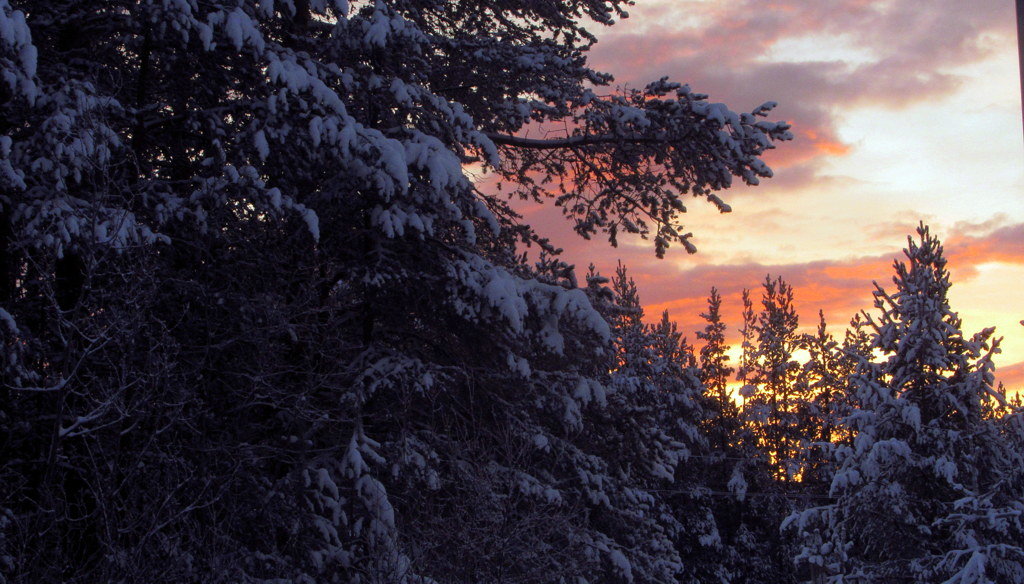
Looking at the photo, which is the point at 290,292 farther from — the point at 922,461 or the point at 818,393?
the point at 818,393

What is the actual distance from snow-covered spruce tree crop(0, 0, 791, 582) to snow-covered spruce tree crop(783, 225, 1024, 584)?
36.2ft

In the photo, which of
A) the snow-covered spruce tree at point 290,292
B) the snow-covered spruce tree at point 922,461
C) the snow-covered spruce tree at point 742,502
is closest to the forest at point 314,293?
the snow-covered spruce tree at point 290,292

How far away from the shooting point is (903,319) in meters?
21.9

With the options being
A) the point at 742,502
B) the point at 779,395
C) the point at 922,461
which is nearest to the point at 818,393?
the point at 779,395

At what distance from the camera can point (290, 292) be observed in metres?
9.05

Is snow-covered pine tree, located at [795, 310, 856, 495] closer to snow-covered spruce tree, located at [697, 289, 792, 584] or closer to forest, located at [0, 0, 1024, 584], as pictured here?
snow-covered spruce tree, located at [697, 289, 792, 584]

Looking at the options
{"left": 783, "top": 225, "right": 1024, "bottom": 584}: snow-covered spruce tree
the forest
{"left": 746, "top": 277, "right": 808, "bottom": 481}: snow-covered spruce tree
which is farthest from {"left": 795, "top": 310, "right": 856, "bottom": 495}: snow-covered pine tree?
the forest

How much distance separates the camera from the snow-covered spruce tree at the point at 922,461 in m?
19.1

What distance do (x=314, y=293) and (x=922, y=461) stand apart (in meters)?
16.3

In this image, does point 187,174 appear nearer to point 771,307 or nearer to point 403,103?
point 403,103

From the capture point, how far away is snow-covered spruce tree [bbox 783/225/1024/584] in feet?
62.7

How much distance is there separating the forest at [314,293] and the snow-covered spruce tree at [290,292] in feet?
0.14

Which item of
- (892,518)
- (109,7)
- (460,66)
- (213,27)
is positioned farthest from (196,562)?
(892,518)

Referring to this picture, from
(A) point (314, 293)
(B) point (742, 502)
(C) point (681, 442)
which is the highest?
(A) point (314, 293)
